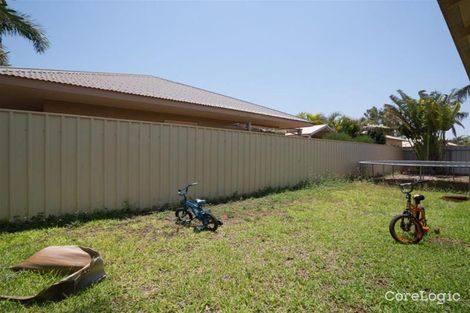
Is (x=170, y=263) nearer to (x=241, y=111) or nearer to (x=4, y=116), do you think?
(x=4, y=116)

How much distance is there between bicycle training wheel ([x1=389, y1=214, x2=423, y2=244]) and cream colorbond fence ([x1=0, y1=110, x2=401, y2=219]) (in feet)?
15.4

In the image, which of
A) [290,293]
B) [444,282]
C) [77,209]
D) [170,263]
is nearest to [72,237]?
[77,209]

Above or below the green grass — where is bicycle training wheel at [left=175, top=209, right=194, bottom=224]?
above

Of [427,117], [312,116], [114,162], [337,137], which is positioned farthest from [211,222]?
[312,116]

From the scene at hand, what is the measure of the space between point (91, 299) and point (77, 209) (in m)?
3.38

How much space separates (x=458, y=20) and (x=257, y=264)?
317 centimetres

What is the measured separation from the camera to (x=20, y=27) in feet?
35.1

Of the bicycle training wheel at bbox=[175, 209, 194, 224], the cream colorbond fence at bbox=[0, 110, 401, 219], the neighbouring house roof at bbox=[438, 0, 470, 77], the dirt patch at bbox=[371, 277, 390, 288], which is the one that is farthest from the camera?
the bicycle training wheel at bbox=[175, 209, 194, 224]

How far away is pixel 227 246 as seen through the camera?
14.0 ft

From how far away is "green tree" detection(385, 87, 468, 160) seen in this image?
1656 cm

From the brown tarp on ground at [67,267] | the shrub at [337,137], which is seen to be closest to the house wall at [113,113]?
the brown tarp on ground at [67,267]

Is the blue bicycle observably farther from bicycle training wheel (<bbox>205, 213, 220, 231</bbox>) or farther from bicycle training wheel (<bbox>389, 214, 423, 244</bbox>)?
bicycle training wheel (<bbox>389, 214, 423, 244</bbox>)

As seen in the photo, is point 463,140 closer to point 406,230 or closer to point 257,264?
point 406,230

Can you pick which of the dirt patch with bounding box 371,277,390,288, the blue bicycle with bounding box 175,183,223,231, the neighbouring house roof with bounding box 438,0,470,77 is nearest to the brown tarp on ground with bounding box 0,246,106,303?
the blue bicycle with bounding box 175,183,223,231
